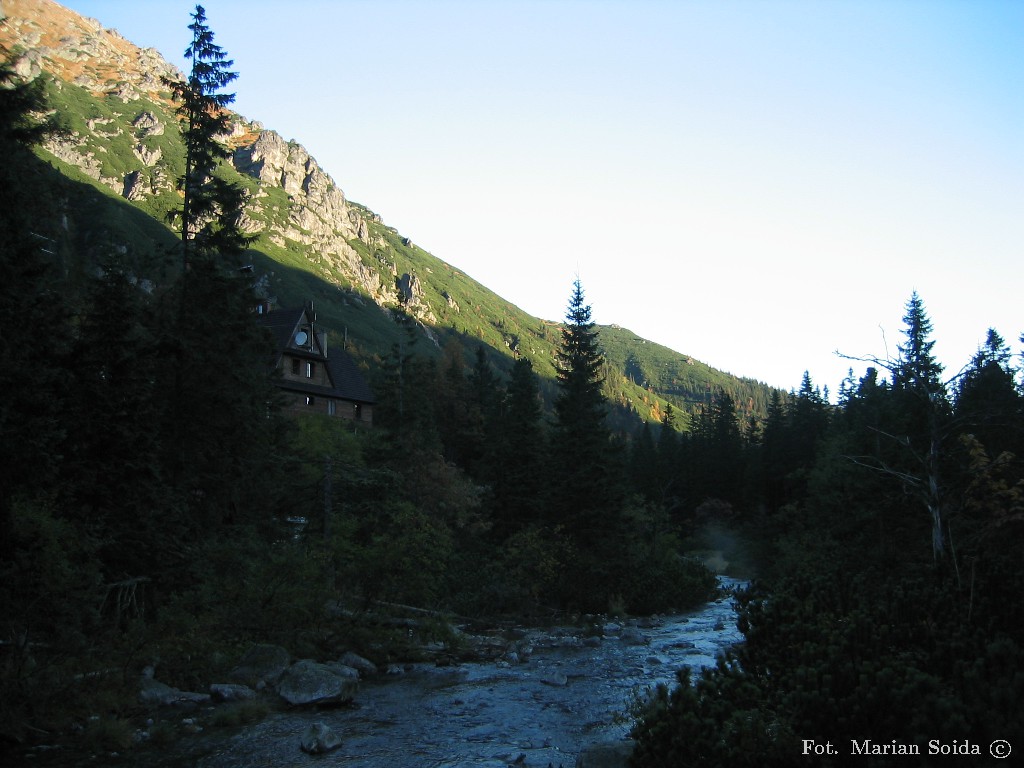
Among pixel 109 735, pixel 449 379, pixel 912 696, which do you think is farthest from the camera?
pixel 449 379

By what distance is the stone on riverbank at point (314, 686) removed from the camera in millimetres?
16172

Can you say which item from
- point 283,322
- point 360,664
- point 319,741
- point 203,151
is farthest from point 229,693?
point 283,322

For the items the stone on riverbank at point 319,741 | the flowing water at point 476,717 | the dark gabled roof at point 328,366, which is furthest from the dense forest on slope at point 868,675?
the dark gabled roof at point 328,366

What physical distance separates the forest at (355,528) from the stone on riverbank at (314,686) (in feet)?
8.66

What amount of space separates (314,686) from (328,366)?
1803 inches

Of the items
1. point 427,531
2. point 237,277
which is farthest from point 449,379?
point 237,277

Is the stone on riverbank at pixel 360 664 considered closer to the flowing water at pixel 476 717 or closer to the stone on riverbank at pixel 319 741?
the flowing water at pixel 476 717

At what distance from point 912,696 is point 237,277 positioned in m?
22.9

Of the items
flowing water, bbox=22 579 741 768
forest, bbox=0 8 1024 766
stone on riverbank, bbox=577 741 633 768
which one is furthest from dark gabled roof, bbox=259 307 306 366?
stone on riverbank, bbox=577 741 633 768

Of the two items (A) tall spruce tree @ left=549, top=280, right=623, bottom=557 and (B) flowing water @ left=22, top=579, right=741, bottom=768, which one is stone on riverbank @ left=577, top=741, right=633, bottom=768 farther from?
(A) tall spruce tree @ left=549, top=280, right=623, bottom=557

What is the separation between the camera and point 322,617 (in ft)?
73.7

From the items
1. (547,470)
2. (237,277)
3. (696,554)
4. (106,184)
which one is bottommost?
(696,554)

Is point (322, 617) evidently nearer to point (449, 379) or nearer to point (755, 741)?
point (755, 741)

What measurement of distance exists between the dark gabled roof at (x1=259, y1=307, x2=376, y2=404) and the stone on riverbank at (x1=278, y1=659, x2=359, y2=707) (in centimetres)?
3759
